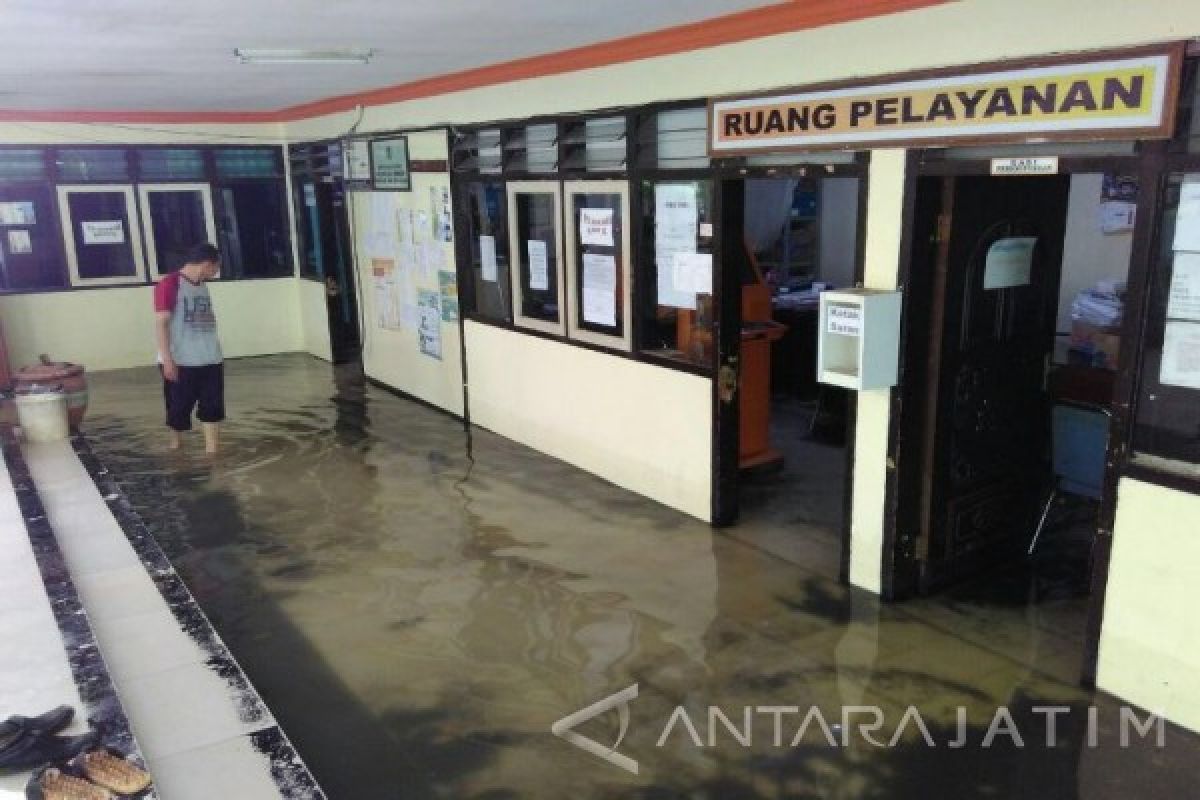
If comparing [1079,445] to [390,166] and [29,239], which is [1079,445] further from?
[29,239]

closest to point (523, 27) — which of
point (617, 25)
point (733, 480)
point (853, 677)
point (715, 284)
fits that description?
point (617, 25)

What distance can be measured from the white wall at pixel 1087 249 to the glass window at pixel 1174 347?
157 inches

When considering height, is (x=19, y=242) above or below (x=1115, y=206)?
below

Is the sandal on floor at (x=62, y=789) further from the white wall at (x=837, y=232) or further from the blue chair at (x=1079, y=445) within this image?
the white wall at (x=837, y=232)

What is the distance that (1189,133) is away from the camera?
2.92 metres

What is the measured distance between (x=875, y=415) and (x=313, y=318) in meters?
7.70

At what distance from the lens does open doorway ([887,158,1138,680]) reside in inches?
155

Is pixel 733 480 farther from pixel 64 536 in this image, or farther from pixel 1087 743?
pixel 64 536

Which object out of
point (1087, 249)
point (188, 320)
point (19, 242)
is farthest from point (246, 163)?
point (1087, 249)

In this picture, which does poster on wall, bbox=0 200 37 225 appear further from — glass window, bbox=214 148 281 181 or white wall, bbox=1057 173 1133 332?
white wall, bbox=1057 173 1133 332

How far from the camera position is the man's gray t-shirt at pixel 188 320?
624 cm

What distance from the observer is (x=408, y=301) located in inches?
323

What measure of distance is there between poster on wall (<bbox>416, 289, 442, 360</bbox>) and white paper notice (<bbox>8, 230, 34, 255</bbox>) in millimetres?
4398

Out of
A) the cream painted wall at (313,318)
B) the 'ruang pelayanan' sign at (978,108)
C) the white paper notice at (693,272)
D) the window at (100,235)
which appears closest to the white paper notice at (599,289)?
the white paper notice at (693,272)
